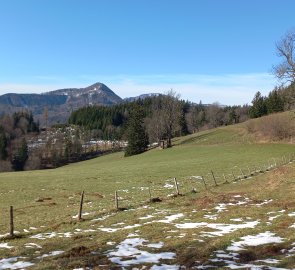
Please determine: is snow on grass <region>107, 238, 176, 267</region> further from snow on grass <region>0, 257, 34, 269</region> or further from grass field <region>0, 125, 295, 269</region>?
snow on grass <region>0, 257, 34, 269</region>

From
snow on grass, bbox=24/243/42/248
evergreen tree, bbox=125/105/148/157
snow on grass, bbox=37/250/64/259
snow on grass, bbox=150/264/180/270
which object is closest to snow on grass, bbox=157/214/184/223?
snow on grass, bbox=24/243/42/248

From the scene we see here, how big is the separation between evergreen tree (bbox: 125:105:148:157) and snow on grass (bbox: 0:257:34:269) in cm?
9468

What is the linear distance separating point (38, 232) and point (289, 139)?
80631 millimetres

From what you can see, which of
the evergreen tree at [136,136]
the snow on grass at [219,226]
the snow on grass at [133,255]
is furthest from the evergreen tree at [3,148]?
the snow on grass at [133,255]

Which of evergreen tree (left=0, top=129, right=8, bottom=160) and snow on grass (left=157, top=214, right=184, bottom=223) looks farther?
evergreen tree (left=0, top=129, right=8, bottom=160)

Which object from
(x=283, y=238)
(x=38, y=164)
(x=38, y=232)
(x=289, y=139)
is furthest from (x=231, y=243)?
(x=38, y=164)

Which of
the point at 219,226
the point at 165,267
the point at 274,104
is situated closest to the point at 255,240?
the point at 219,226

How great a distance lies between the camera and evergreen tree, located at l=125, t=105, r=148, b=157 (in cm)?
10894

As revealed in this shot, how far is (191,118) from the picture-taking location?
18412cm

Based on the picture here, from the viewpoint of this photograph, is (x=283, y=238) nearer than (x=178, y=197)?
Yes

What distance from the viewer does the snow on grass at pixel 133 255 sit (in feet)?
39.3

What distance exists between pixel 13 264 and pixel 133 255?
13.7ft

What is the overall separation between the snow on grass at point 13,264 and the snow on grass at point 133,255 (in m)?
2.85

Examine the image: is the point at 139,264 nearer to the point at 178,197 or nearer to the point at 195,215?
the point at 195,215
